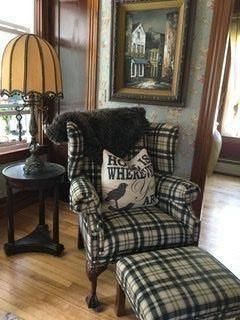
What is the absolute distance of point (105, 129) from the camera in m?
1.91

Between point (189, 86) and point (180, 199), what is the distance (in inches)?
36.2

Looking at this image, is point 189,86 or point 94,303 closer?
point 94,303

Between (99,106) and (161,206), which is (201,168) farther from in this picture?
(99,106)

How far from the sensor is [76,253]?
6.91 feet

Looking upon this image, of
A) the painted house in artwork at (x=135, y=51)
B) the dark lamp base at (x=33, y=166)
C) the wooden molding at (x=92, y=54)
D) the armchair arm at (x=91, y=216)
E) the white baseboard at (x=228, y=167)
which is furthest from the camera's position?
the white baseboard at (x=228, y=167)

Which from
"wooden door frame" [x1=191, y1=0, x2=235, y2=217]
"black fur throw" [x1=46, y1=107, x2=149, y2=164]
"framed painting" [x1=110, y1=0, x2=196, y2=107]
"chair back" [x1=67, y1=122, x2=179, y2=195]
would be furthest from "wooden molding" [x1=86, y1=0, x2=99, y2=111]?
"wooden door frame" [x1=191, y1=0, x2=235, y2=217]

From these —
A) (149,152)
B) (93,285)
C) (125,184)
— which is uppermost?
(149,152)

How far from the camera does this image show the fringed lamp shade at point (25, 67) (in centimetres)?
168

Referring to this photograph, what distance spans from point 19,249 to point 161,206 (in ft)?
3.47

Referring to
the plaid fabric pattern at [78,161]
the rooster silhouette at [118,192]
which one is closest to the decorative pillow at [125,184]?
the rooster silhouette at [118,192]

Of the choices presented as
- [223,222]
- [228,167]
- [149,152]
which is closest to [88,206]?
[149,152]

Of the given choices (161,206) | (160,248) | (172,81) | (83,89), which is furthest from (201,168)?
(83,89)

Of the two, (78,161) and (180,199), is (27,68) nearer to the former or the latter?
(78,161)

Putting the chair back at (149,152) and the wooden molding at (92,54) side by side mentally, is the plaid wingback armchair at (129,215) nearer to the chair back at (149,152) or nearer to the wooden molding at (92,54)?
the chair back at (149,152)
